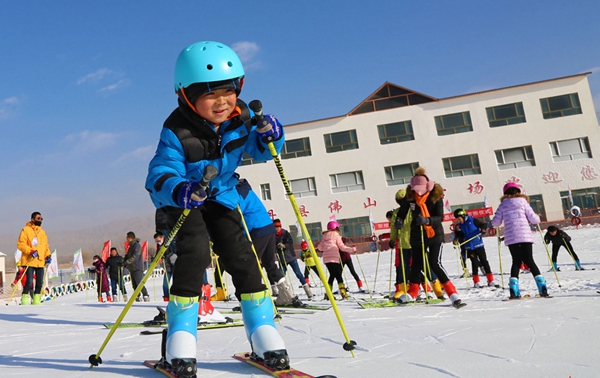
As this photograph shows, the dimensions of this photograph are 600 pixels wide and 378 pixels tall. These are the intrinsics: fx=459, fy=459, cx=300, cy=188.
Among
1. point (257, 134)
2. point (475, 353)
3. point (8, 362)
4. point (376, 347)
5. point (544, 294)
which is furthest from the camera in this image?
point (544, 294)

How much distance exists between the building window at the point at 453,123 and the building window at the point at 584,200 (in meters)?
7.74

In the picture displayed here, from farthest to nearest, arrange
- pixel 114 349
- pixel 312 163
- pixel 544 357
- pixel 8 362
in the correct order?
1. pixel 312 163
2. pixel 114 349
3. pixel 8 362
4. pixel 544 357

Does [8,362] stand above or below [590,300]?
above

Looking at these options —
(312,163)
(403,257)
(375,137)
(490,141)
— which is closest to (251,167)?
(312,163)

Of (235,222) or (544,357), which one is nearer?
(544,357)

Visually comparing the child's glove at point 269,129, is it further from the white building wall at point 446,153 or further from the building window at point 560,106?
the building window at point 560,106

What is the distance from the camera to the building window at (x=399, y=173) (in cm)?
3266

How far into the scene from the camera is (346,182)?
110 feet

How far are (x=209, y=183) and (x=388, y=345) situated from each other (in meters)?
1.64

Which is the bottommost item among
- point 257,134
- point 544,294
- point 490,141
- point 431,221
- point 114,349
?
point 544,294

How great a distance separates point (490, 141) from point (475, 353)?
32.0 metres

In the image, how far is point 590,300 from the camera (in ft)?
15.9

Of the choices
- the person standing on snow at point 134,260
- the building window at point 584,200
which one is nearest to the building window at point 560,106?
the building window at point 584,200

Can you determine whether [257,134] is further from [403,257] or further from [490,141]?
[490,141]
